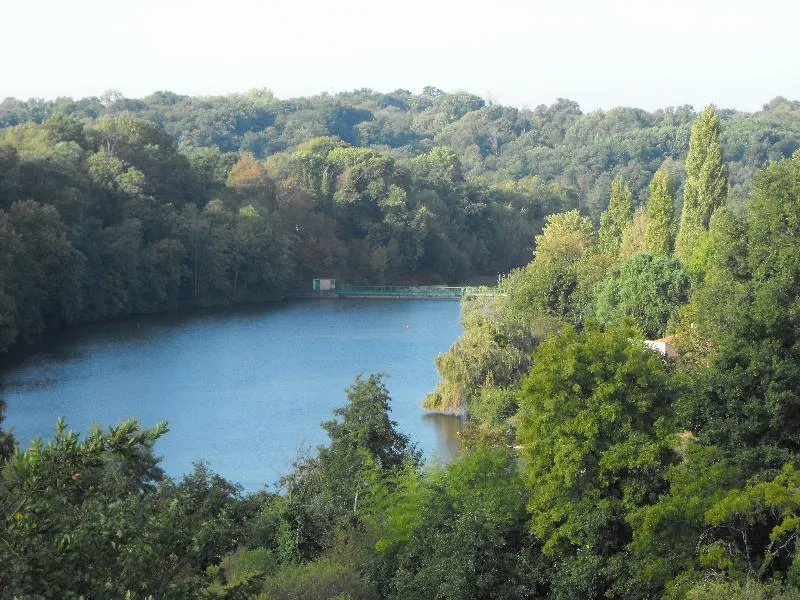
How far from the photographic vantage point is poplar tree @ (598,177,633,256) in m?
54.2

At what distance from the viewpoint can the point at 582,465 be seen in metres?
19.0

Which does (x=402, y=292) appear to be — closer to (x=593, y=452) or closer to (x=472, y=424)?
(x=472, y=424)

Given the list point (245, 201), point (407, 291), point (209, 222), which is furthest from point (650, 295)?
point (245, 201)

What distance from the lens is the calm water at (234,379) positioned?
34688mm

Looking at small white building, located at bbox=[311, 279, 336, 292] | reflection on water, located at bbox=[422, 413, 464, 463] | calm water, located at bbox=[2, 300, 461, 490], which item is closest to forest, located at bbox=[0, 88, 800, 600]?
reflection on water, located at bbox=[422, 413, 464, 463]

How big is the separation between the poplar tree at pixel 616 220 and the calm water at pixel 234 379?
Answer: 28.4ft

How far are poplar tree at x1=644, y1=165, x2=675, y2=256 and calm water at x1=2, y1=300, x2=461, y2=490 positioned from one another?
10145 millimetres

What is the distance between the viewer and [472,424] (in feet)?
93.6

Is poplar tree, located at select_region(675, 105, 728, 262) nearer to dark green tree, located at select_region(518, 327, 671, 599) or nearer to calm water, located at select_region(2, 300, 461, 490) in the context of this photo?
calm water, located at select_region(2, 300, 461, 490)

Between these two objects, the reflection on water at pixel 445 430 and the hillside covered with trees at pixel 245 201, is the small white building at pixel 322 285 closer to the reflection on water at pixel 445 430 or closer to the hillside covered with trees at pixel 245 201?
the hillside covered with trees at pixel 245 201

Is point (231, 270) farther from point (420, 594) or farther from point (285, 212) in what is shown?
point (420, 594)

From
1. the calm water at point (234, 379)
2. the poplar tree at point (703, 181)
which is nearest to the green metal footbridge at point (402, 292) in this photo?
the calm water at point (234, 379)

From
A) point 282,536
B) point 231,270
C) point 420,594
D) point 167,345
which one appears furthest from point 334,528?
point 231,270

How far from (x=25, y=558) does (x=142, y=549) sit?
4.49ft
